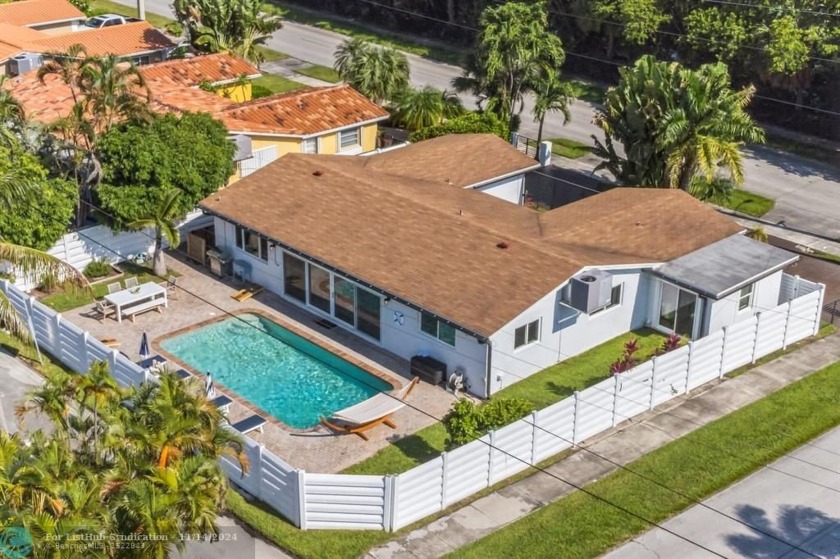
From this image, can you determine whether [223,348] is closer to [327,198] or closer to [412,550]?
[327,198]

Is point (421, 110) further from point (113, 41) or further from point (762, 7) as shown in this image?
point (113, 41)

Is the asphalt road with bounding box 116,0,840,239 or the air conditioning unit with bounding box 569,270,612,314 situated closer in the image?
the air conditioning unit with bounding box 569,270,612,314

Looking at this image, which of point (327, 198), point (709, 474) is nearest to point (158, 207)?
point (327, 198)

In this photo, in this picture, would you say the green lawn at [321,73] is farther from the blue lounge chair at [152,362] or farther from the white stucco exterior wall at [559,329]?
the blue lounge chair at [152,362]

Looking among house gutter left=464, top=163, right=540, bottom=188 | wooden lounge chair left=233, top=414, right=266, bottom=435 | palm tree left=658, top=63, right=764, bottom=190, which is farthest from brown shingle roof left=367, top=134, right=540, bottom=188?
wooden lounge chair left=233, top=414, right=266, bottom=435

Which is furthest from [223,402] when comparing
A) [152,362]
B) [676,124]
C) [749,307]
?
[676,124]

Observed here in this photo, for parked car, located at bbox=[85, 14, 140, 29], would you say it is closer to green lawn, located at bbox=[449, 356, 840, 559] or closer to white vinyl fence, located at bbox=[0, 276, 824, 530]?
white vinyl fence, located at bbox=[0, 276, 824, 530]
